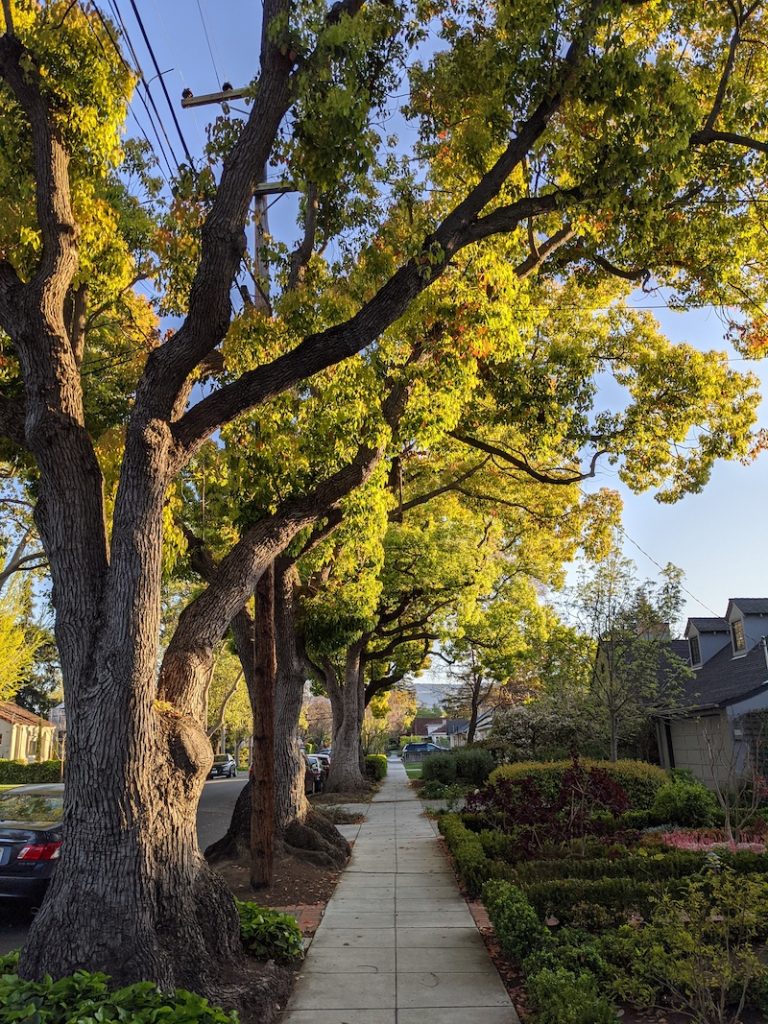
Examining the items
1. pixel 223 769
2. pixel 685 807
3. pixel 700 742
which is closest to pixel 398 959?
pixel 685 807

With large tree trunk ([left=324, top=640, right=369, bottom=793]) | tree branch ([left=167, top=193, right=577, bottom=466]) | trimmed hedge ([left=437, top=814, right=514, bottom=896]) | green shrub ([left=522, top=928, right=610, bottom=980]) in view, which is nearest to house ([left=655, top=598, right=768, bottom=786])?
large tree trunk ([left=324, top=640, right=369, bottom=793])

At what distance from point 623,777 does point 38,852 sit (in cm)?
1258

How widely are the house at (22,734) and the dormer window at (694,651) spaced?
1317 inches

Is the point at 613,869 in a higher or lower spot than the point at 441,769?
lower

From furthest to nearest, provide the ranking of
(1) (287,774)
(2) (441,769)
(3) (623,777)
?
(2) (441,769) < (3) (623,777) < (1) (287,774)

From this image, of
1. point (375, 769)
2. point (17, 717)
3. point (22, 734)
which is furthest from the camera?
point (22, 734)

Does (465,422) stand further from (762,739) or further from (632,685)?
(762,739)

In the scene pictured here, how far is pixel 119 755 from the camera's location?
5.20 metres

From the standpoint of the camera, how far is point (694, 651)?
28172 mm

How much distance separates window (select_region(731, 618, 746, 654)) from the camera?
80.1ft

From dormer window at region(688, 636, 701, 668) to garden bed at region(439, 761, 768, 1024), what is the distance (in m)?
14.8

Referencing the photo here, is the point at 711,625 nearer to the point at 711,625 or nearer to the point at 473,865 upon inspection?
the point at 711,625

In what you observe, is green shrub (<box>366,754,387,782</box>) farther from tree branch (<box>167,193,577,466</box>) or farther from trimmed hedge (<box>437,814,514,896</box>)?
tree branch (<box>167,193,577,466</box>)

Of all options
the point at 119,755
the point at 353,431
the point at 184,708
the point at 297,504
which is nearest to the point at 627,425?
the point at 353,431
